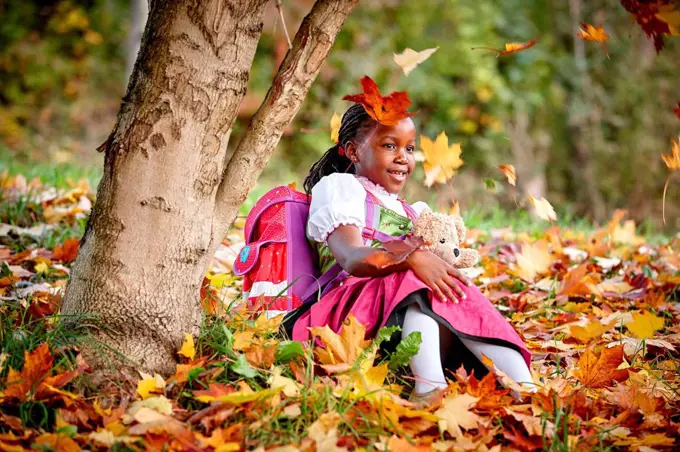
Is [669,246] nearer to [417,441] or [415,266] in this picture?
[415,266]

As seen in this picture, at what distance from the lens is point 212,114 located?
1.79 metres

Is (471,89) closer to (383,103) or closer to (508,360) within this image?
(383,103)

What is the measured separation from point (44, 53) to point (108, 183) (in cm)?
970

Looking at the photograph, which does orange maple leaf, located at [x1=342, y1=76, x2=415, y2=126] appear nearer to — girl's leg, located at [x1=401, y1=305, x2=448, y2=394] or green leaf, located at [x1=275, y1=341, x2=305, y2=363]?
girl's leg, located at [x1=401, y1=305, x2=448, y2=394]

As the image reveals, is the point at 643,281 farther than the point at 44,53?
No

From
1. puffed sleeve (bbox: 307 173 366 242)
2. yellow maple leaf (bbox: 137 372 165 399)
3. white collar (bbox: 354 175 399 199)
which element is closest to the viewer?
yellow maple leaf (bbox: 137 372 165 399)

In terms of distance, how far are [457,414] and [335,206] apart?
28.0 inches

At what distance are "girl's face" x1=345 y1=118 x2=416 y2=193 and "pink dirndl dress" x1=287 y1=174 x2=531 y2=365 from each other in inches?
3.3

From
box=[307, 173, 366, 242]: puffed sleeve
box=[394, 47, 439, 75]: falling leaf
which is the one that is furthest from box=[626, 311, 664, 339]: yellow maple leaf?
box=[394, 47, 439, 75]: falling leaf

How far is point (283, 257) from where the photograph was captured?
85.5 inches

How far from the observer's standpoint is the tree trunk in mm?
1731

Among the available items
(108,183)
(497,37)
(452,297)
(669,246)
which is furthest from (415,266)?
(497,37)

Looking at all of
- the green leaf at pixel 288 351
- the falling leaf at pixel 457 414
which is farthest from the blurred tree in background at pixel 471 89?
the falling leaf at pixel 457 414

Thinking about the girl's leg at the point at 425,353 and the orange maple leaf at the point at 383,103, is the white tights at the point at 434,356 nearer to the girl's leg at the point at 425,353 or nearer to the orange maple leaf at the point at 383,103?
the girl's leg at the point at 425,353
